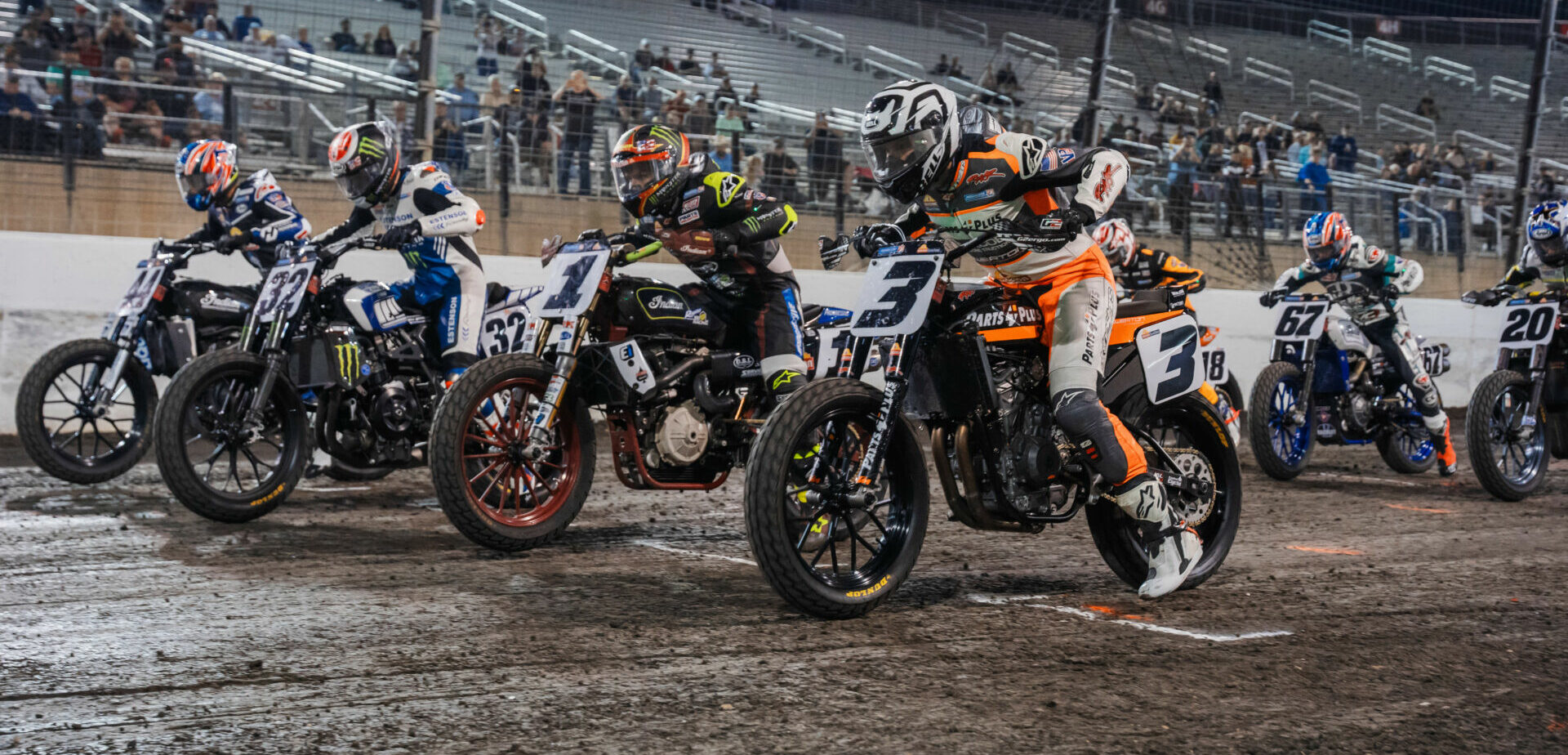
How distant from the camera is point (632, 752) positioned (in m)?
3.34

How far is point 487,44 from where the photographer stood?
12344 mm

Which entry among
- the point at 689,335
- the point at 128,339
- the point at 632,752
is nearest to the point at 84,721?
the point at 632,752

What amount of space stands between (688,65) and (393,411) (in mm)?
7128

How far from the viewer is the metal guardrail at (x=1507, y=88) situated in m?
16.0

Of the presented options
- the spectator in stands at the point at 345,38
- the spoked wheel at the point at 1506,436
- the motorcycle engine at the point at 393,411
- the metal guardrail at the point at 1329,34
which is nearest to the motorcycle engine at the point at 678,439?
the motorcycle engine at the point at 393,411

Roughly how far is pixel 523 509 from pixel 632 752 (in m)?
3.05

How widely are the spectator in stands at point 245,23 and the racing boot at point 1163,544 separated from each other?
9.24 metres

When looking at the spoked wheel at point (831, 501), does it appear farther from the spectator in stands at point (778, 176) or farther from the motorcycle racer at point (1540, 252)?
the spectator in stands at point (778, 176)

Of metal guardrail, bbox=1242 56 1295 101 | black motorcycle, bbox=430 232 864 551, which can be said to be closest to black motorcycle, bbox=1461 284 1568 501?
black motorcycle, bbox=430 232 864 551

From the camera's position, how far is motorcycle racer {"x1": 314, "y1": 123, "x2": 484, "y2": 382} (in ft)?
26.0

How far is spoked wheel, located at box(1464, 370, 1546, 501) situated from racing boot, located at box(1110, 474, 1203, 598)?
4404 mm

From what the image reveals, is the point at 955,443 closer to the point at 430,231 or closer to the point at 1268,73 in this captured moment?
the point at 430,231

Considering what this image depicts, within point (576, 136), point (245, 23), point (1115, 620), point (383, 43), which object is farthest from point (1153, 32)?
point (1115, 620)

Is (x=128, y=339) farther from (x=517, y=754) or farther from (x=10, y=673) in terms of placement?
(x=517, y=754)
